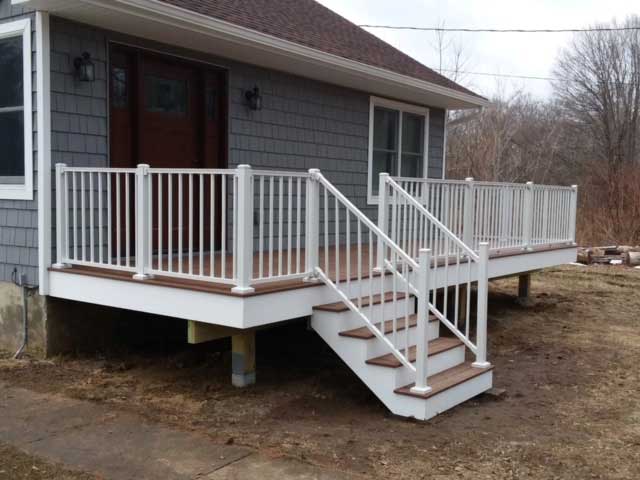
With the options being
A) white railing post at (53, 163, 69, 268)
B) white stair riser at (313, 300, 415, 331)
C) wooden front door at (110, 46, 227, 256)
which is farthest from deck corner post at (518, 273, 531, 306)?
white railing post at (53, 163, 69, 268)

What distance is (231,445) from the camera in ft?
13.3

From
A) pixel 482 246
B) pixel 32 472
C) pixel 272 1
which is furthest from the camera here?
pixel 272 1

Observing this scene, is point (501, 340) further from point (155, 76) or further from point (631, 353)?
point (155, 76)

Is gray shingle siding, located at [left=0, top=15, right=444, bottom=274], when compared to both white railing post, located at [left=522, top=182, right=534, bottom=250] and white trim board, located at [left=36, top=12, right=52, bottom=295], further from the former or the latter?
white railing post, located at [left=522, top=182, right=534, bottom=250]

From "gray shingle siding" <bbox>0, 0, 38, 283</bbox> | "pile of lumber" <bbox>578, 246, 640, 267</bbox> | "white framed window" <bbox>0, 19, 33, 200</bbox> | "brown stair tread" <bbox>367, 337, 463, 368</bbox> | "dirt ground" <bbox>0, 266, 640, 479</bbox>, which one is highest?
"white framed window" <bbox>0, 19, 33, 200</bbox>

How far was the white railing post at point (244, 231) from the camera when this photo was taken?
14.8 feet

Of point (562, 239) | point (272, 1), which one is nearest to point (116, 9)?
point (272, 1)

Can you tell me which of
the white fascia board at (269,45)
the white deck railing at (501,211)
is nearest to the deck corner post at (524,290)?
the white deck railing at (501,211)

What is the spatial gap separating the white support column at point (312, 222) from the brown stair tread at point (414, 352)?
780mm

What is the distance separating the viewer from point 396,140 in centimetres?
984

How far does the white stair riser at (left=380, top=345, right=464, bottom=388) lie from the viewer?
469 centimetres

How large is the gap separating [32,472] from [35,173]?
2.88 metres

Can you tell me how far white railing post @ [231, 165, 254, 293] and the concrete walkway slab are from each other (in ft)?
3.35

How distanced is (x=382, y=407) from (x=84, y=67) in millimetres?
3682
